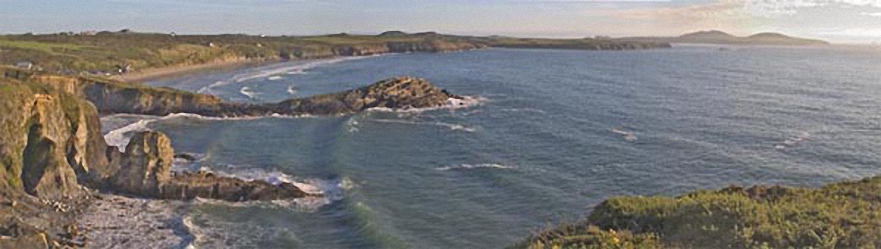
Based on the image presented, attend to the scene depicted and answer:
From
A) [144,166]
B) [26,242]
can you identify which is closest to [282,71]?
[144,166]

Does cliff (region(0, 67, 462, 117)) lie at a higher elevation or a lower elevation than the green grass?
lower

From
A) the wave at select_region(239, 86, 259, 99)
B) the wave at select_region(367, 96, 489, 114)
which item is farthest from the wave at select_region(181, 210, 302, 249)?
the wave at select_region(239, 86, 259, 99)

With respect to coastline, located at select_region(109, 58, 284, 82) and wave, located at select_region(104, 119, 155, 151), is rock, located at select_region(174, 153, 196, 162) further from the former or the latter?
coastline, located at select_region(109, 58, 284, 82)

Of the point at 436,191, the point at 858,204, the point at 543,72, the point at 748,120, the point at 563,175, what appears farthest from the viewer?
the point at 543,72

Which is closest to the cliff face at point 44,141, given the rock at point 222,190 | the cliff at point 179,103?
the rock at point 222,190

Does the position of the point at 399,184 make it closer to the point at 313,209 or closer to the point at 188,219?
the point at 313,209

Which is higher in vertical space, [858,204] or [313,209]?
[858,204]

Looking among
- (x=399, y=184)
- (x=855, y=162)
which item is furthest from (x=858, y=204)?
(x=855, y=162)
